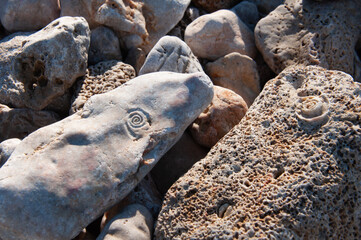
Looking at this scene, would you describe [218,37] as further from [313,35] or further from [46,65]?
[46,65]

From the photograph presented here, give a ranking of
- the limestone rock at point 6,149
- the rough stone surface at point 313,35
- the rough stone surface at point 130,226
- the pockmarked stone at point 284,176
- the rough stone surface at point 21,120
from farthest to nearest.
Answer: the rough stone surface at point 313,35, the rough stone surface at point 21,120, the limestone rock at point 6,149, the rough stone surface at point 130,226, the pockmarked stone at point 284,176

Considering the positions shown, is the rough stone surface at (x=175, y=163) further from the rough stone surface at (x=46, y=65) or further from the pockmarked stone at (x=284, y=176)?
the rough stone surface at (x=46, y=65)

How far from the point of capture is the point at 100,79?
3.00 metres

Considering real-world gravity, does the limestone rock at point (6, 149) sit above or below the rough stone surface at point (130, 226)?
above

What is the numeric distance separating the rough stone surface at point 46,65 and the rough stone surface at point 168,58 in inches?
20.9

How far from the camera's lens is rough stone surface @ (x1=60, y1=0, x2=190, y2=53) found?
10.5ft

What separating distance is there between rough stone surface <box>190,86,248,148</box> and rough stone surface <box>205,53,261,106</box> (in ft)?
1.30

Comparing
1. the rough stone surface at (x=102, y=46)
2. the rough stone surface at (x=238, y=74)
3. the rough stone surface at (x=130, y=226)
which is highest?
the rough stone surface at (x=102, y=46)

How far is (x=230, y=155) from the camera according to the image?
2363mm

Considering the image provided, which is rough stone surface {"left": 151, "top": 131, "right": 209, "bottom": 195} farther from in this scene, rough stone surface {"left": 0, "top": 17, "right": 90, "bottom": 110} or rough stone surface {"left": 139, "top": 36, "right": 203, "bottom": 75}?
rough stone surface {"left": 0, "top": 17, "right": 90, "bottom": 110}

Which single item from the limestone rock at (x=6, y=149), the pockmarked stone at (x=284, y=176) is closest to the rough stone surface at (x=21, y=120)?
the limestone rock at (x=6, y=149)

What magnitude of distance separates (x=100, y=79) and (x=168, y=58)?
1.85 feet

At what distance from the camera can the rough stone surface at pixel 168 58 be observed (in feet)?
9.46

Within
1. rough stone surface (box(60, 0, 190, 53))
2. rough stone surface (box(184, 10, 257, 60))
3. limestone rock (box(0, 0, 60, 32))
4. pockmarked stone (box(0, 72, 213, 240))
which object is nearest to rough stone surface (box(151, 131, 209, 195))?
pockmarked stone (box(0, 72, 213, 240))
